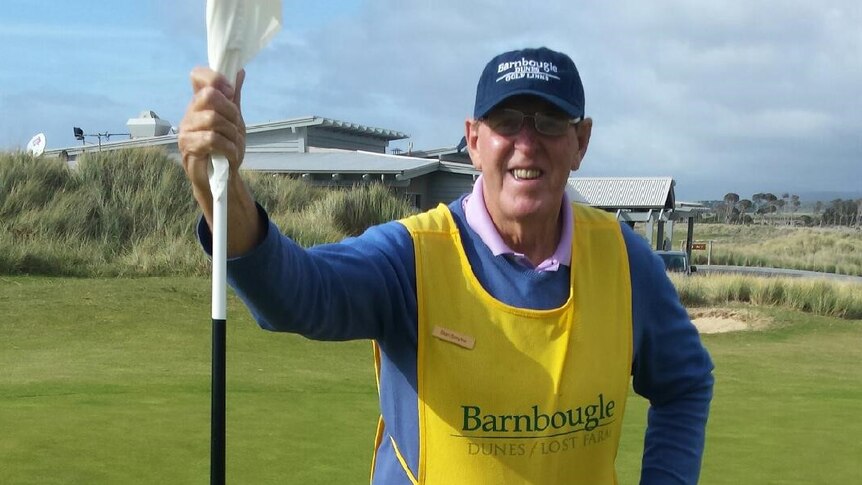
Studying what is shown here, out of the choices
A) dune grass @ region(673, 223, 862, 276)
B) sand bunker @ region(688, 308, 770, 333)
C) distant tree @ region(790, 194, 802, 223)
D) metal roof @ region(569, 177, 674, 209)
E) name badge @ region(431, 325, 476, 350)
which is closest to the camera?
name badge @ region(431, 325, 476, 350)

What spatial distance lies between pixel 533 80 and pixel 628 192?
27094mm

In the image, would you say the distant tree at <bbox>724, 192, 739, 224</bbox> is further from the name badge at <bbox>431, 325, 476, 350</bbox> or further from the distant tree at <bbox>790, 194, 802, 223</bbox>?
the name badge at <bbox>431, 325, 476, 350</bbox>

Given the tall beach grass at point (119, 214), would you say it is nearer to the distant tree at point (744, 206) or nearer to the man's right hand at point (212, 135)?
the man's right hand at point (212, 135)

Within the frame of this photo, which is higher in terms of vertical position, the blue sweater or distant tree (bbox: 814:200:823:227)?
the blue sweater

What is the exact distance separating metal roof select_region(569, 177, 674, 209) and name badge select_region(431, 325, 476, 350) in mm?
24573

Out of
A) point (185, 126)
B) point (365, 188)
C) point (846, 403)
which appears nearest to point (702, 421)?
point (185, 126)

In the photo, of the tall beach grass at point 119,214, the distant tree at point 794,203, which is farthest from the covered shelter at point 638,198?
the distant tree at point 794,203

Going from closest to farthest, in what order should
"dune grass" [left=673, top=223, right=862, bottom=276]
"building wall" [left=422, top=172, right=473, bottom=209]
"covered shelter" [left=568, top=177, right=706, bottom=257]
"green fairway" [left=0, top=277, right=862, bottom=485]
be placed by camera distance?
"green fairway" [left=0, top=277, right=862, bottom=485], "building wall" [left=422, top=172, right=473, bottom=209], "covered shelter" [left=568, top=177, right=706, bottom=257], "dune grass" [left=673, top=223, right=862, bottom=276]

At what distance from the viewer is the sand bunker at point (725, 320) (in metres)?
13.3

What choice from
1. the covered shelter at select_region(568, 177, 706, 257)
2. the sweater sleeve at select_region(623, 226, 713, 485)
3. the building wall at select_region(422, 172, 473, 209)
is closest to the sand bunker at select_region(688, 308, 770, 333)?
the building wall at select_region(422, 172, 473, 209)

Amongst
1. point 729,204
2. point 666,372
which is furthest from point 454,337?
point 729,204

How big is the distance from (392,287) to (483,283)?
219 millimetres

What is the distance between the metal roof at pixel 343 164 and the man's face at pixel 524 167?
62.4 ft

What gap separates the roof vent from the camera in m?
27.3
